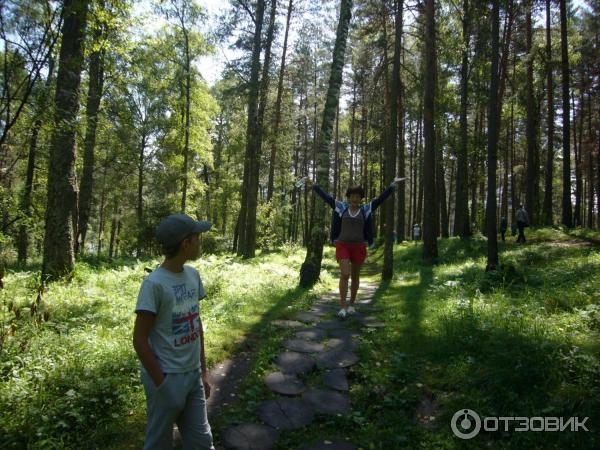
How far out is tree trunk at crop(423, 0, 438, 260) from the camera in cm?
1294

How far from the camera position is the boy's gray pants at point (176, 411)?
238cm

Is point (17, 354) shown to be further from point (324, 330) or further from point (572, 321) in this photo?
point (572, 321)

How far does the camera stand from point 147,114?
1031 inches

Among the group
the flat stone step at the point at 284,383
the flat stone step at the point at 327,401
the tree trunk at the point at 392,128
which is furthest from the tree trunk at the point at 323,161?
the flat stone step at the point at 327,401

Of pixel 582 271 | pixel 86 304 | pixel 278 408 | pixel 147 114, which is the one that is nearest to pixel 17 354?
pixel 86 304

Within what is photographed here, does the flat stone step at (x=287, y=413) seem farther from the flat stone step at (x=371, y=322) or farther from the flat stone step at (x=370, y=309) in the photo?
the flat stone step at (x=370, y=309)

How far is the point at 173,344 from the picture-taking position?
8.20 ft

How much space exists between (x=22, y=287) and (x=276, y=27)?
15871 millimetres

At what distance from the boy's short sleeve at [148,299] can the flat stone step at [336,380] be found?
9.40 feet

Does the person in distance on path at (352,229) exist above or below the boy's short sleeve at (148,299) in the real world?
above

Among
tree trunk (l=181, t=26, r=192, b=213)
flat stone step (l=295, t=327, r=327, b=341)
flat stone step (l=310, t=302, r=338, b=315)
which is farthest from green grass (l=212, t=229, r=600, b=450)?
tree trunk (l=181, t=26, r=192, b=213)

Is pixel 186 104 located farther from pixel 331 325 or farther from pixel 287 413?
pixel 287 413
